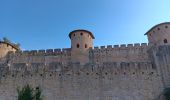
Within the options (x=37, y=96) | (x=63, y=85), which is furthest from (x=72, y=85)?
(x=37, y=96)

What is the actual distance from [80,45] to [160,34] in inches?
328

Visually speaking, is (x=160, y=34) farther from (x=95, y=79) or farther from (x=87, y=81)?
(x=87, y=81)

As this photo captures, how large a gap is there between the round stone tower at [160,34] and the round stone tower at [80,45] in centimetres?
659

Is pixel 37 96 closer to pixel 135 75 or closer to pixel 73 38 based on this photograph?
pixel 135 75

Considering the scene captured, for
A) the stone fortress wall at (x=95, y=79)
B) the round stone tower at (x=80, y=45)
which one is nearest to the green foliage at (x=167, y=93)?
the stone fortress wall at (x=95, y=79)

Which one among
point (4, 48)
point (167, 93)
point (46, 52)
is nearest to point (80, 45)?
point (46, 52)

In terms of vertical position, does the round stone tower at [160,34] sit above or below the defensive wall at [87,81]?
above

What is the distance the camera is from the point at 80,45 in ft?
108

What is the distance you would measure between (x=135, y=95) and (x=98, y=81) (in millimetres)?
2949

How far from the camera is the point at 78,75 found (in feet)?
78.4

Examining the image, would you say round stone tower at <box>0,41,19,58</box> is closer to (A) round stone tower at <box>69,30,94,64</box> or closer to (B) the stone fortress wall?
(A) round stone tower at <box>69,30,94,64</box>

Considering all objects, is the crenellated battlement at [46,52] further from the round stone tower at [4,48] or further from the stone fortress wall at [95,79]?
the stone fortress wall at [95,79]

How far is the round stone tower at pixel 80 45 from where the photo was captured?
107 ft

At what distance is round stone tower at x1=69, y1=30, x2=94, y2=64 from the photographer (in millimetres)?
32500
